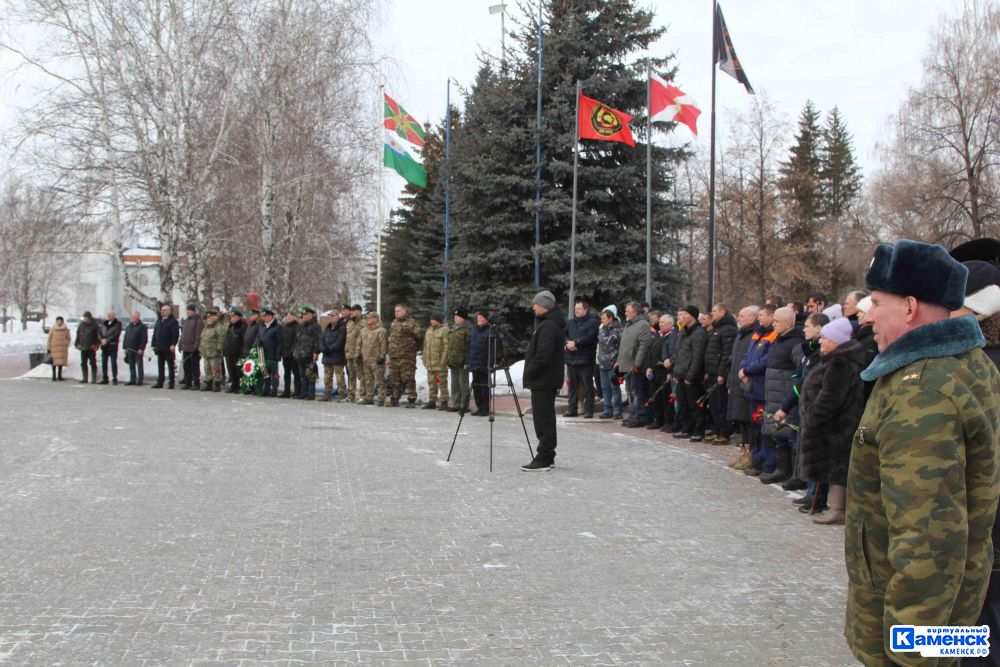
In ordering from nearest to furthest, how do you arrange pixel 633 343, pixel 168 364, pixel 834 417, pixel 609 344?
pixel 834 417 → pixel 633 343 → pixel 609 344 → pixel 168 364

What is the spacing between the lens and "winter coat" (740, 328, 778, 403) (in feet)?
35.8

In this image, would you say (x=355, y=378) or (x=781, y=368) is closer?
(x=781, y=368)

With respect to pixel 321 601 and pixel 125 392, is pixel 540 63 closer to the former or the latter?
pixel 125 392

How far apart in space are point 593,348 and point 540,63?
1159 centimetres

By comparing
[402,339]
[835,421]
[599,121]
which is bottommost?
[835,421]

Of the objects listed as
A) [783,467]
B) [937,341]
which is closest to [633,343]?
[783,467]

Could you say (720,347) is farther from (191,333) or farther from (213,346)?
(191,333)

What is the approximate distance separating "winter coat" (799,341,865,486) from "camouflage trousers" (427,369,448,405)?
10962mm

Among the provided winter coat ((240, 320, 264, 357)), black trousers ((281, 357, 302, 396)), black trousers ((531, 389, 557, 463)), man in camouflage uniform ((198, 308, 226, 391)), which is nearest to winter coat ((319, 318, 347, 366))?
black trousers ((281, 357, 302, 396))

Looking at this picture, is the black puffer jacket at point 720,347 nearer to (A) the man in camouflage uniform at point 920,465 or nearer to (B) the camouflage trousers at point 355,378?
(B) the camouflage trousers at point 355,378

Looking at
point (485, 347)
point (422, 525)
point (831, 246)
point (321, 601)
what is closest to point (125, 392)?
point (485, 347)

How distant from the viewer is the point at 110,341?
23.7 m

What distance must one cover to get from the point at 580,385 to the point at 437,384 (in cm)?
314

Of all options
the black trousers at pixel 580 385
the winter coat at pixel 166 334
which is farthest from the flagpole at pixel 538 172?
the winter coat at pixel 166 334
